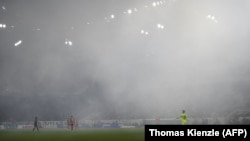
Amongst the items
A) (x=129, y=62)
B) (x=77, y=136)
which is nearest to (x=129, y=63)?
(x=129, y=62)

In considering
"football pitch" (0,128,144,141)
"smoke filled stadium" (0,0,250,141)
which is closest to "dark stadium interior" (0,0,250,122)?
"smoke filled stadium" (0,0,250,141)

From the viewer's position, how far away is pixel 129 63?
4116cm

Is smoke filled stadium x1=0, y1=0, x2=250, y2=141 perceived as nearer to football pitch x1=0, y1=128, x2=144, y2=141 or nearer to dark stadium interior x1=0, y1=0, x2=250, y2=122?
dark stadium interior x1=0, y1=0, x2=250, y2=122

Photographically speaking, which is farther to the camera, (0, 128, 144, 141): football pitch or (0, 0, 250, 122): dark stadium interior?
(0, 0, 250, 122): dark stadium interior

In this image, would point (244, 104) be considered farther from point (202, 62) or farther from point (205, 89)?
point (202, 62)

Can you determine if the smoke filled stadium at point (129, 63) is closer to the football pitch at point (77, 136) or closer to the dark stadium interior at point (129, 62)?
the dark stadium interior at point (129, 62)

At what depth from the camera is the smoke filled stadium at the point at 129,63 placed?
1463 inches

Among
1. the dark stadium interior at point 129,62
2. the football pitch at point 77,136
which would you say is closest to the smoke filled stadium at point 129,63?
the dark stadium interior at point 129,62

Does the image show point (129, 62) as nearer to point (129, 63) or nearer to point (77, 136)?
point (129, 63)

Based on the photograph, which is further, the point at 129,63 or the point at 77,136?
the point at 129,63

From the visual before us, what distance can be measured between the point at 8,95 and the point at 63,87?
24.2ft

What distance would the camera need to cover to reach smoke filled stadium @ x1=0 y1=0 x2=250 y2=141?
37.2 meters

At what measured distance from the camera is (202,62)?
4116 centimetres

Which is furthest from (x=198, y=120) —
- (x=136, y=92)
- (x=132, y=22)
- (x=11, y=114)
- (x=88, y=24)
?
(x=11, y=114)
